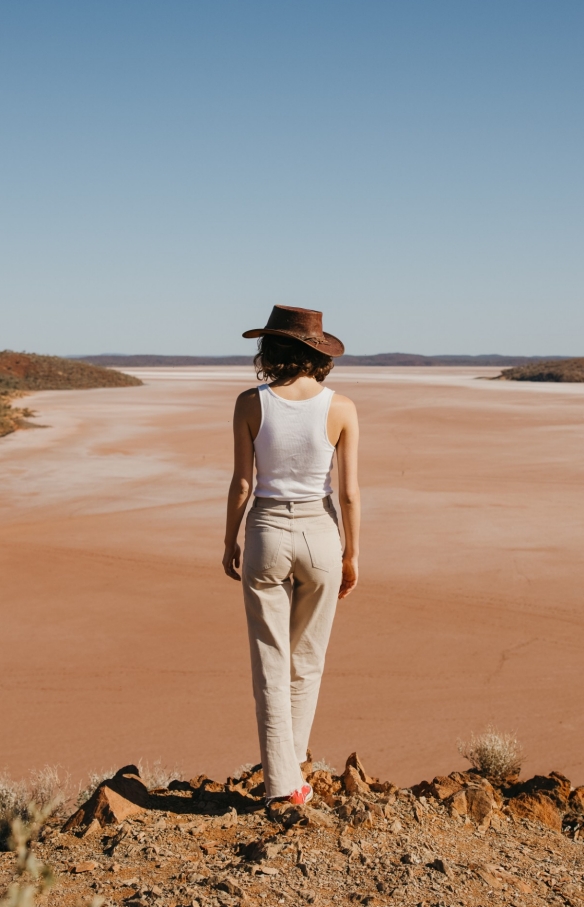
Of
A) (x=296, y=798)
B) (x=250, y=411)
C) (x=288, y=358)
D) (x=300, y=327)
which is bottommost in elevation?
(x=296, y=798)

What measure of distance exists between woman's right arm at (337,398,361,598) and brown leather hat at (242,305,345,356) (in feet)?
0.86

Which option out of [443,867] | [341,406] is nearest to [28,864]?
[443,867]

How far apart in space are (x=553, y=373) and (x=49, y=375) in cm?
3778

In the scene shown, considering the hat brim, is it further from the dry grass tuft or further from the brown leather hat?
the dry grass tuft

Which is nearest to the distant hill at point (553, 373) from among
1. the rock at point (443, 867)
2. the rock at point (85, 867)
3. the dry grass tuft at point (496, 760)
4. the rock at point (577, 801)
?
the dry grass tuft at point (496, 760)

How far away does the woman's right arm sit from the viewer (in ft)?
11.9

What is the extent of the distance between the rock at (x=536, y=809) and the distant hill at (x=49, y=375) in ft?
161

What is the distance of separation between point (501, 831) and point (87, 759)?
304 cm

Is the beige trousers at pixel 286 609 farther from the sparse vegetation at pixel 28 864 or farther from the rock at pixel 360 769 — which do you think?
the sparse vegetation at pixel 28 864

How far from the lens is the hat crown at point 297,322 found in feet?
12.0

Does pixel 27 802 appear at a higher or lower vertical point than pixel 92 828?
lower

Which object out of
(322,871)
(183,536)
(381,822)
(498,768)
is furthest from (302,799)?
(183,536)

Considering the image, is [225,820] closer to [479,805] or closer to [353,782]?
[353,782]

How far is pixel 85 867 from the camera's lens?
3.24m
